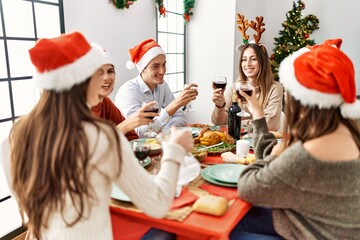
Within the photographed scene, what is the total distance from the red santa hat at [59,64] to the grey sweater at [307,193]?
0.68 meters

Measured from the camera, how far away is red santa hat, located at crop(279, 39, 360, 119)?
1.04 m

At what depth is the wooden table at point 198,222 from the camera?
1005mm

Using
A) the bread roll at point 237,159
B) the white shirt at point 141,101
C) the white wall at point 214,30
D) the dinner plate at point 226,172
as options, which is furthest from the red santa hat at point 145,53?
the dinner plate at point 226,172

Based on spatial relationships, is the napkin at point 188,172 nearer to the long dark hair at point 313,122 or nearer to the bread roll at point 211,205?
the bread roll at point 211,205

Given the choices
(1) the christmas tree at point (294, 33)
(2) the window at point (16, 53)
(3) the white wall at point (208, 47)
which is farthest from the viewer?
(1) the christmas tree at point (294, 33)

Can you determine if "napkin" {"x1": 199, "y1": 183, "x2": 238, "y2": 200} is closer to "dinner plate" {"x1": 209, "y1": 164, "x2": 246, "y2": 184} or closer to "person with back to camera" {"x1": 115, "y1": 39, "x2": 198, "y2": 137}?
"dinner plate" {"x1": 209, "y1": 164, "x2": 246, "y2": 184}

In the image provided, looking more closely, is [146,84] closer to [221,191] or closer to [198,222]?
[221,191]

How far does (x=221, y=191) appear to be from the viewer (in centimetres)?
127

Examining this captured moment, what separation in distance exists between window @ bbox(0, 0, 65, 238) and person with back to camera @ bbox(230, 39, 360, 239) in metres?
1.80

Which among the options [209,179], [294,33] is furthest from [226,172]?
[294,33]

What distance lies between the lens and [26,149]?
3.23ft

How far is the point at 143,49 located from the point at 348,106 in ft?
6.00

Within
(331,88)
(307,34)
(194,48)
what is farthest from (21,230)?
(307,34)

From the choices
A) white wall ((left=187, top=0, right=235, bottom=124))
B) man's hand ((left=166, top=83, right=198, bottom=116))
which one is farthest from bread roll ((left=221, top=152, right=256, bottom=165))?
white wall ((left=187, top=0, right=235, bottom=124))
